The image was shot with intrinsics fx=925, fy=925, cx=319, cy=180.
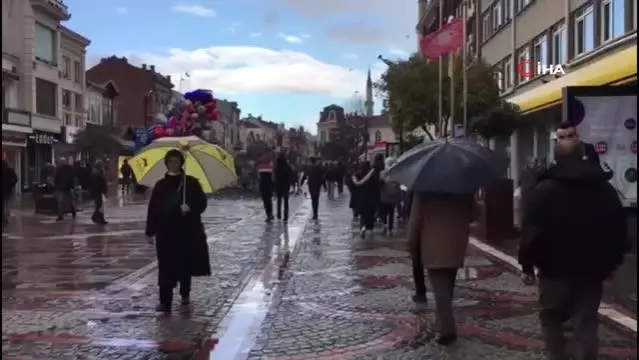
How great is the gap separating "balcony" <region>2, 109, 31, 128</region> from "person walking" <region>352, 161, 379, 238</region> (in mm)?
32311

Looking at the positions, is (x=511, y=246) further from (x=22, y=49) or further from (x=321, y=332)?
(x=22, y=49)

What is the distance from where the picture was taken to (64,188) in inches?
976

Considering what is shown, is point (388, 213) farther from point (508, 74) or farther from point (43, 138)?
point (43, 138)

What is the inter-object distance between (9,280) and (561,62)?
21.3m

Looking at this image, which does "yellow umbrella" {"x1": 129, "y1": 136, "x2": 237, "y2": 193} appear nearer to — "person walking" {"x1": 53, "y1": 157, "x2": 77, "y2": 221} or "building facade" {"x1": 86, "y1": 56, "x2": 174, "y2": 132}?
"person walking" {"x1": 53, "y1": 157, "x2": 77, "y2": 221}

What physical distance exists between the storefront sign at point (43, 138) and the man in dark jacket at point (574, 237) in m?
49.4

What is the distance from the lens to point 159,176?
11.2m

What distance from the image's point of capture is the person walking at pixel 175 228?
31.6ft

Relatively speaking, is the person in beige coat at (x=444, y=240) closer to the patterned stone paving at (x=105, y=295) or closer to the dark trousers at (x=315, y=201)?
the patterned stone paving at (x=105, y=295)

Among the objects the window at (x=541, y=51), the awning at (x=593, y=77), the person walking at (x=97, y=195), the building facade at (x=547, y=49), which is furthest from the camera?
the window at (x=541, y=51)

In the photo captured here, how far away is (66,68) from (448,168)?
184 feet

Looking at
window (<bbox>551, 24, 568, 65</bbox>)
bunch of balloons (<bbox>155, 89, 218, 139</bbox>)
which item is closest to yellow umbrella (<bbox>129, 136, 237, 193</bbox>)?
bunch of balloons (<bbox>155, 89, 218, 139</bbox>)

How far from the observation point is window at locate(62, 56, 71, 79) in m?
59.7

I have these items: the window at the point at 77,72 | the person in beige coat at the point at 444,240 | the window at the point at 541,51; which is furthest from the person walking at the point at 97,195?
the window at the point at 77,72
